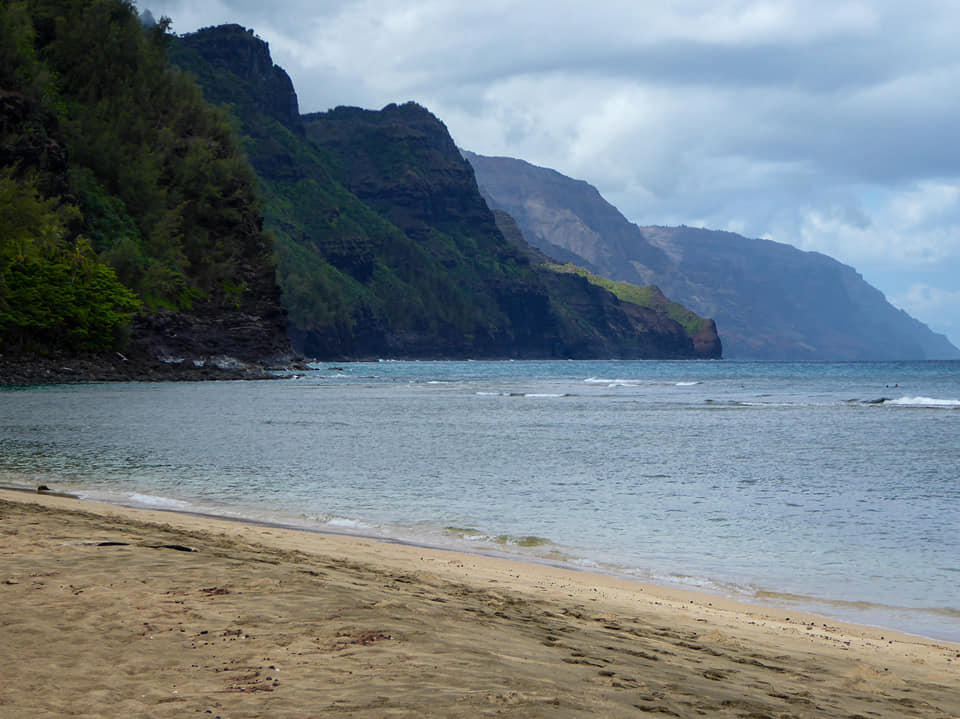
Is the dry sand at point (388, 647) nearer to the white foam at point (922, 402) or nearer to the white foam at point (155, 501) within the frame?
the white foam at point (155, 501)

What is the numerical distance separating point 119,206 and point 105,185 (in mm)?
4631

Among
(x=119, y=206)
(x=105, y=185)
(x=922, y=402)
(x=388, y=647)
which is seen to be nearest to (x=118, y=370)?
(x=119, y=206)

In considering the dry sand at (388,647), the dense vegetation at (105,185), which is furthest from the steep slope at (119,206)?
the dry sand at (388,647)

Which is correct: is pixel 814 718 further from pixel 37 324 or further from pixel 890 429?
pixel 37 324

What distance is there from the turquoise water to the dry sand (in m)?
2.57

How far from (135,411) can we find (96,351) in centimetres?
4274

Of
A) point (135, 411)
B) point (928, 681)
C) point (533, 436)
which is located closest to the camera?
point (928, 681)

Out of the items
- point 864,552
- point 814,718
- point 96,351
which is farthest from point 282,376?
point 814,718

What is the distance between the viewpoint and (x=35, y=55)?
98.4 meters

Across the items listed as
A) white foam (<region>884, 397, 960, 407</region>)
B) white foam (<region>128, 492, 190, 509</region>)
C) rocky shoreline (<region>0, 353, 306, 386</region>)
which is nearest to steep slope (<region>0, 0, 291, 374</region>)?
rocky shoreline (<region>0, 353, 306, 386</region>)

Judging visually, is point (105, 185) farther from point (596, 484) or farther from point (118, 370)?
point (596, 484)

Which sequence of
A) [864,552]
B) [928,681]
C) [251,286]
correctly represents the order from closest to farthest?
[928,681] → [864,552] → [251,286]

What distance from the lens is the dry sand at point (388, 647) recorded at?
18.2 feet

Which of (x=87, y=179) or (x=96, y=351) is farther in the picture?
(x=87, y=179)
